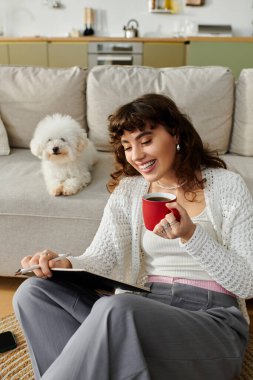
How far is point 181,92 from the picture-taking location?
2.34 m

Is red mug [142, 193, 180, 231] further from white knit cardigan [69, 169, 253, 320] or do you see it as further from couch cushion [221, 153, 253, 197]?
couch cushion [221, 153, 253, 197]

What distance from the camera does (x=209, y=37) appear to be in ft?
16.4

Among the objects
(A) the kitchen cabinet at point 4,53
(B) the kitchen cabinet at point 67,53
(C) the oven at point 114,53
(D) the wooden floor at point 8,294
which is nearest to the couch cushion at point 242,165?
(D) the wooden floor at point 8,294

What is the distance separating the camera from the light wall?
5.50 metres

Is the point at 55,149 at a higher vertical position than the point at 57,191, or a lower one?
higher

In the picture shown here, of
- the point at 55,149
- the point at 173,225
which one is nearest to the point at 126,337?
the point at 173,225

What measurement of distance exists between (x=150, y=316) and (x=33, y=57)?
493 centimetres

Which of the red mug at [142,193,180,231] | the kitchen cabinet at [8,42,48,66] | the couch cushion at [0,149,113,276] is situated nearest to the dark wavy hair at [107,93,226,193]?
the red mug at [142,193,180,231]

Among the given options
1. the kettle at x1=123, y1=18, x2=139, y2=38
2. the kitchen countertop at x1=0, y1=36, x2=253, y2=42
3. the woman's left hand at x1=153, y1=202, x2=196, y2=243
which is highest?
the kettle at x1=123, y1=18, x2=139, y2=38

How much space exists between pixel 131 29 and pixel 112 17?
1.26ft

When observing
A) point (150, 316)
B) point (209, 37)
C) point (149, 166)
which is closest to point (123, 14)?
point (209, 37)

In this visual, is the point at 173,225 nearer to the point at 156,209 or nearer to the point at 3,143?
the point at 156,209

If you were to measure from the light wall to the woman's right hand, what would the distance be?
16.4 feet

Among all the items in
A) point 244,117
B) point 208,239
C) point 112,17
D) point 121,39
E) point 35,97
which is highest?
point 112,17
